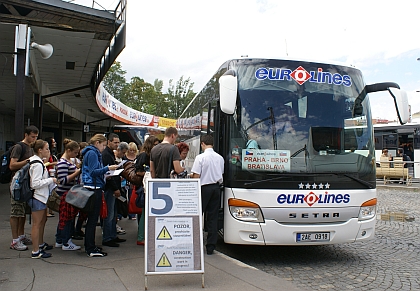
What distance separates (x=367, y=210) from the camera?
6.21 metres

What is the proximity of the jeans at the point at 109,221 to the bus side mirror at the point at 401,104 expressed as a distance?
15.9 feet

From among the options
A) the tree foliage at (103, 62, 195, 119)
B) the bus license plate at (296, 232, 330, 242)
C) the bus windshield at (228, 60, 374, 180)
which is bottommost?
the bus license plate at (296, 232, 330, 242)

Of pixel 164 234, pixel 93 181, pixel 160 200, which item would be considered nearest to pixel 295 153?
pixel 160 200

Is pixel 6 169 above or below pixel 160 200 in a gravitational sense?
above

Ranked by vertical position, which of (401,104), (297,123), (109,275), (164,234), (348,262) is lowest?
(348,262)

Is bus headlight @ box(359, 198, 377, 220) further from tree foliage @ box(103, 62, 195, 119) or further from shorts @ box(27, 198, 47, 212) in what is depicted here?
tree foliage @ box(103, 62, 195, 119)

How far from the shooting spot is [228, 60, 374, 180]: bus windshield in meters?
5.94

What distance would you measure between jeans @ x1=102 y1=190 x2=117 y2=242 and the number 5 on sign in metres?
1.94

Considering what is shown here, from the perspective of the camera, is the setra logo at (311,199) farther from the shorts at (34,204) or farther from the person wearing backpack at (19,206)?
the person wearing backpack at (19,206)

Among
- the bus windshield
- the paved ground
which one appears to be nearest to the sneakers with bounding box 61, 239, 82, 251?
the paved ground

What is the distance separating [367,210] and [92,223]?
13.7 ft

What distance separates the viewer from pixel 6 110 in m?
24.2

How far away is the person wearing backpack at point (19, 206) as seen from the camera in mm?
5980

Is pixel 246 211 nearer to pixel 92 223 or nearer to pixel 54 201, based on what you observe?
pixel 92 223
